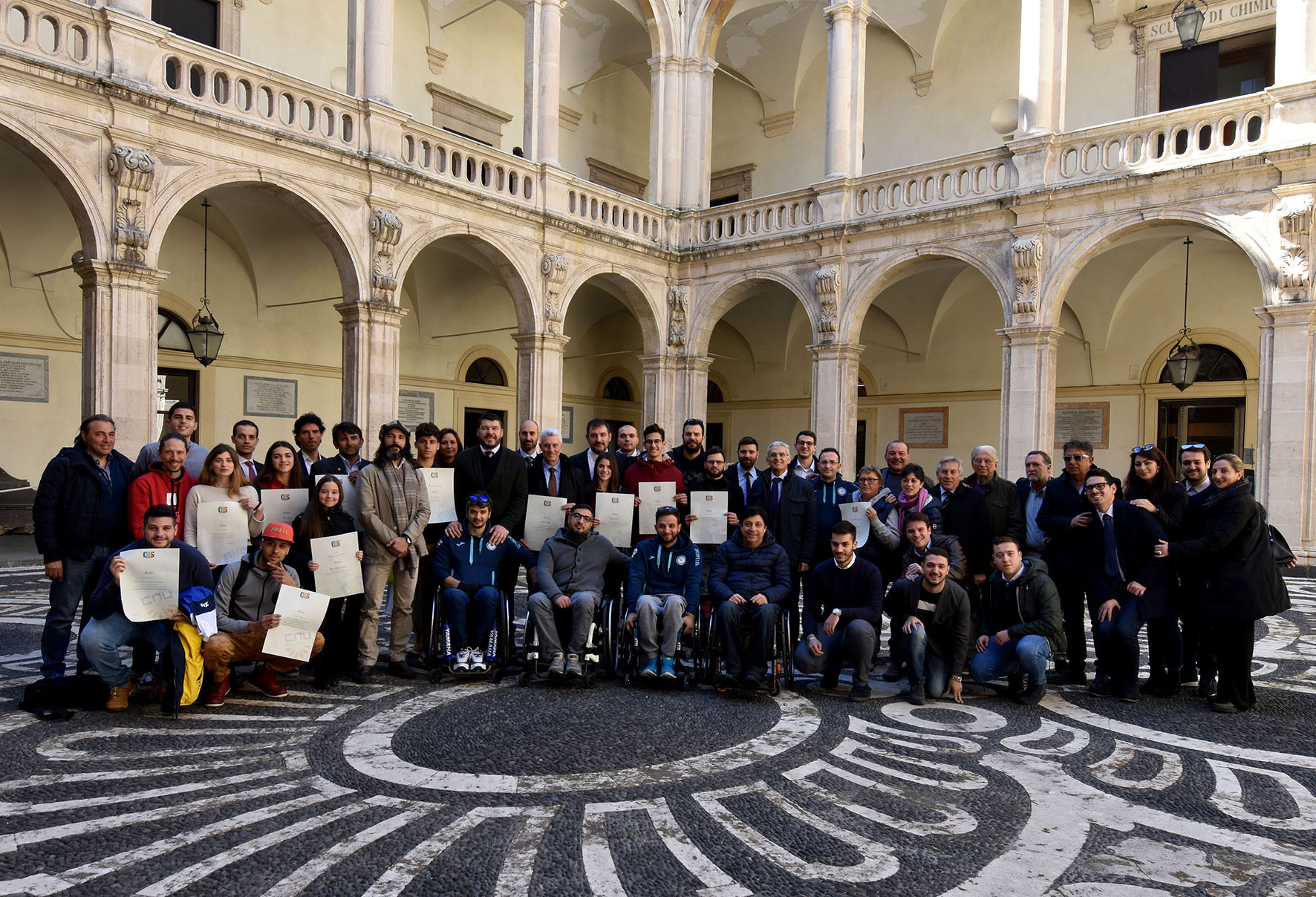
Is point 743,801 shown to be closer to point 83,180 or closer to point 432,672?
point 432,672

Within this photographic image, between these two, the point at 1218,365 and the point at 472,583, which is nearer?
the point at 472,583

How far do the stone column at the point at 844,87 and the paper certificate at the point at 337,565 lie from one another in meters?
12.8

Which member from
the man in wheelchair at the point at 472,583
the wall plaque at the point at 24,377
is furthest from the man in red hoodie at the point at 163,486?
the wall plaque at the point at 24,377

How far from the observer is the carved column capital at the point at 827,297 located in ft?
52.9

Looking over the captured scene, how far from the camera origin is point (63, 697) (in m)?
5.23

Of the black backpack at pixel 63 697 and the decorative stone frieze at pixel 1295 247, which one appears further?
the decorative stone frieze at pixel 1295 247

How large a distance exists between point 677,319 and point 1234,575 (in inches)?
533

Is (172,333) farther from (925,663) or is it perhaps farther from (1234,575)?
(1234,575)

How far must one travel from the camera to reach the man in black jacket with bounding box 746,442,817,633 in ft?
21.8

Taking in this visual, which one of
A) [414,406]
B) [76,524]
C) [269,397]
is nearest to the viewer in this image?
[76,524]

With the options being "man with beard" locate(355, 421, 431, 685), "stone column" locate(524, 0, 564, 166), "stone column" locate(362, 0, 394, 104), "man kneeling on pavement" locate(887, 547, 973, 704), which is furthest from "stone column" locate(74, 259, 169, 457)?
"man kneeling on pavement" locate(887, 547, 973, 704)

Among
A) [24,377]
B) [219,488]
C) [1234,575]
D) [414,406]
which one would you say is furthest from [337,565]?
[414,406]

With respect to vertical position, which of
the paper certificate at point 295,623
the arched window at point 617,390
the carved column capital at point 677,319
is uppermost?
the carved column capital at point 677,319

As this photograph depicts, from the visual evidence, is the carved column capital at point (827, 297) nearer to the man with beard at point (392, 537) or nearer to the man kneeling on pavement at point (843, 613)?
the man kneeling on pavement at point (843, 613)
